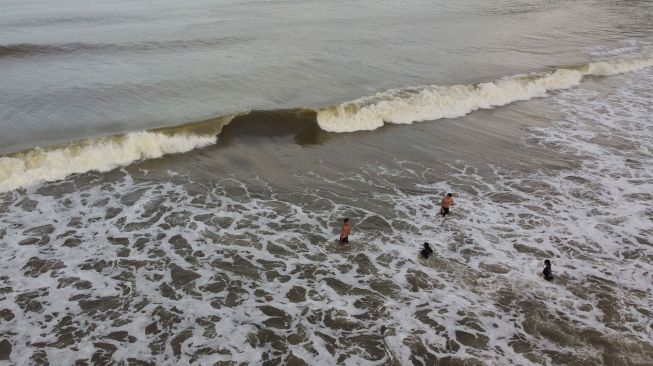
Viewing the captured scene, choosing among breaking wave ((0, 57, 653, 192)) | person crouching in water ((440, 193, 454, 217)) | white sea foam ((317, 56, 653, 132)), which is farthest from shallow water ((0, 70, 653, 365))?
white sea foam ((317, 56, 653, 132))

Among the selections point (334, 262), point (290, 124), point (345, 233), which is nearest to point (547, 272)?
point (345, 233)

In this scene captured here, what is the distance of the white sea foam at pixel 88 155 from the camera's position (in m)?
13.4

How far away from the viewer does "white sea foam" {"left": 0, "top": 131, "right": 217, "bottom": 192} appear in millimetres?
13352

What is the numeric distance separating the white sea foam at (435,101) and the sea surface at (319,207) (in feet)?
0.35

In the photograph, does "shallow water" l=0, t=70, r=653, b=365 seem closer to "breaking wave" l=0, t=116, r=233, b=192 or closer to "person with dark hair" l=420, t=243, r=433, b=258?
"person with dark hair" l=420, t=243, r=433, b=258

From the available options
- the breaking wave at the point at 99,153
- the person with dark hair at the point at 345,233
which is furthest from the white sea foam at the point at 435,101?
the person with dark hair at the point at 345,233

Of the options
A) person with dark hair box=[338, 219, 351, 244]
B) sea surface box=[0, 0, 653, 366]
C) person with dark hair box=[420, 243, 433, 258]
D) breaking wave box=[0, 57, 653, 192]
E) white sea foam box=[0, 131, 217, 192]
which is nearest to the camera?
sea surface box=[0, 0, 653, 366]

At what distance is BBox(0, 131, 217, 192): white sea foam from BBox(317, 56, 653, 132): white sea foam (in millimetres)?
5262

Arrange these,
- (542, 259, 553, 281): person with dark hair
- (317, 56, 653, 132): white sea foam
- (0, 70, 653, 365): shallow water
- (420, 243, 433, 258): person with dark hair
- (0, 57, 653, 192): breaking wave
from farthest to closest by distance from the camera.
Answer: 1. (317, 56, 653, 132): white sea foam
2. (0, 57, 653, 192): breaking wave
3. (420, 243, 433, 258): person with dark hair
4. (542, 259, 553, 281): person with dark hair
5. (0, 70, 653, 365): shallow water

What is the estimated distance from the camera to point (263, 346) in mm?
8188

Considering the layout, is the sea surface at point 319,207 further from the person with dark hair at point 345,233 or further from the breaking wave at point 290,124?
the person with dark hair at point 345,233

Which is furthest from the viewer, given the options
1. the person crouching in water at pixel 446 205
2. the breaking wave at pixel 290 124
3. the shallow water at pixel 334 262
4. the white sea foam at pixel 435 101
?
the white sea foam at pixel 435 101

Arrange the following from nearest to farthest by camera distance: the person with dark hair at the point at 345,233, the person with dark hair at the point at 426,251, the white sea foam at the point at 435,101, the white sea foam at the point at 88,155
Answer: the person with dark hair at the point at 426,251 → the person with dark hair at the point at 345,233 → the white sea foam at the point at 88,155 → the white sea foam at the point at 435,101

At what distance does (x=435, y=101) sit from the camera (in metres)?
19.6
